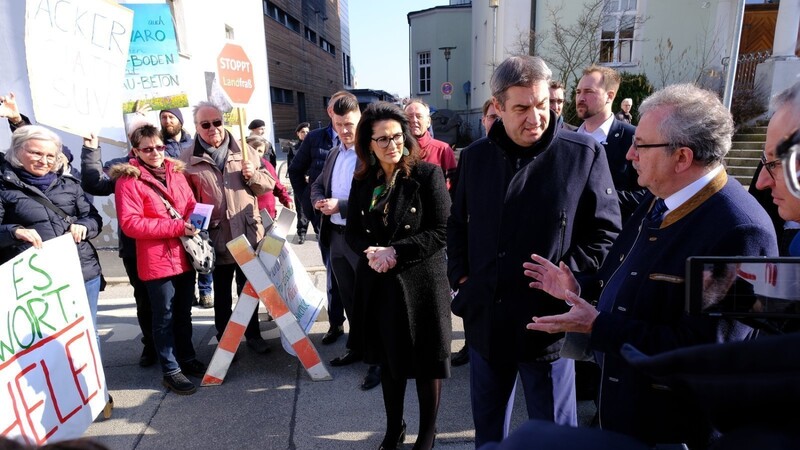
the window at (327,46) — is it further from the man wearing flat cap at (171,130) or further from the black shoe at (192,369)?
the black shoe at (192,369)

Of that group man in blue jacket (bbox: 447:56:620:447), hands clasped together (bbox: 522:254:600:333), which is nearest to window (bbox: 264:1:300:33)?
man in blue jacket (bbox: 447:56:620:447)

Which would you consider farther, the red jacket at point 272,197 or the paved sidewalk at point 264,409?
the red jacket at point 272,197

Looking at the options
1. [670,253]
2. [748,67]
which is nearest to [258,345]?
[670,253]

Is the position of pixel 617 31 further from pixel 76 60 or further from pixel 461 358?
pixel 76 60

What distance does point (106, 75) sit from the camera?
10.9 ft

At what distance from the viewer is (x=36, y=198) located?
280cm

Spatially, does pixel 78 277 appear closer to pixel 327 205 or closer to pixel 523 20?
pixel 327 205

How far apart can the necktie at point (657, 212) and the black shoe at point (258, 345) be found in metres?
3.10

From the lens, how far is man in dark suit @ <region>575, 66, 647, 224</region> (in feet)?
10.2

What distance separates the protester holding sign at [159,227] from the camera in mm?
3033

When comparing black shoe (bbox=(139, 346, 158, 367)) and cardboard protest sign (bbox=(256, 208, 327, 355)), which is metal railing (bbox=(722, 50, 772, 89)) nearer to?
cardboard protest sign (bbox=(256, 208, 327, 355))

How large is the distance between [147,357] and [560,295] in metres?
3.30

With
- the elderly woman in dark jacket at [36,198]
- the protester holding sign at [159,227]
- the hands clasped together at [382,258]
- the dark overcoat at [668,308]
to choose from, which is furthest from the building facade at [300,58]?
the dark overcoat at [668,308]

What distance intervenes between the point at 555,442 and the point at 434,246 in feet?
5.98
